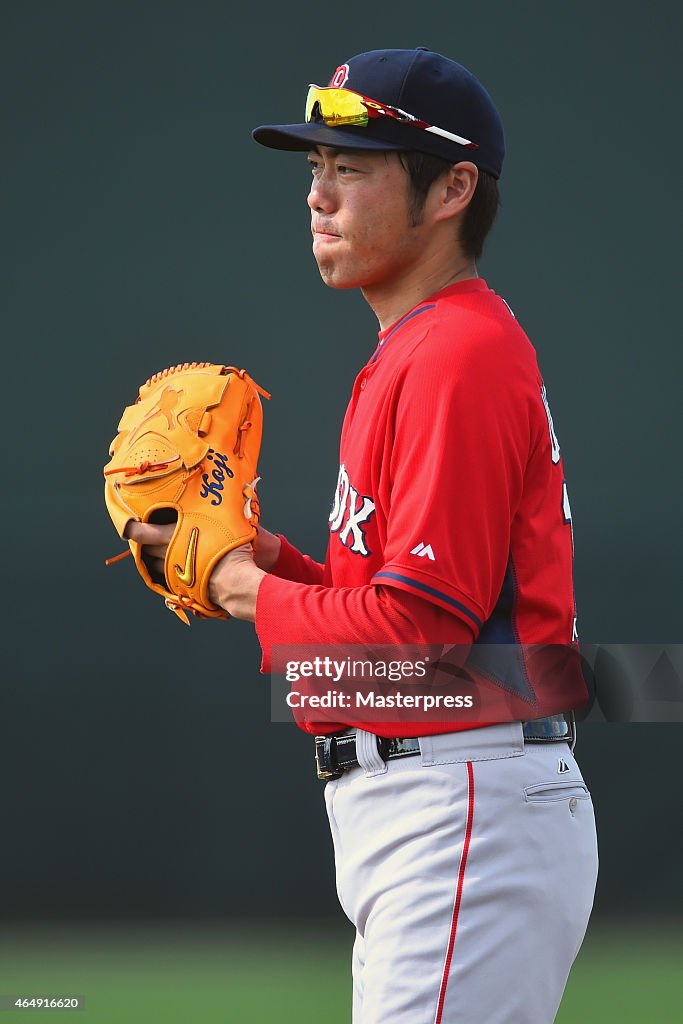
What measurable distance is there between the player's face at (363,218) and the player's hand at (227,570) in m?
0.32

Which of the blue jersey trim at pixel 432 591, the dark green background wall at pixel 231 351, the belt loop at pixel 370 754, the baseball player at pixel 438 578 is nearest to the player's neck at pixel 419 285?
the baseball player at pixel 438 578

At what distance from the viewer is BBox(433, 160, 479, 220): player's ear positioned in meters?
1.40

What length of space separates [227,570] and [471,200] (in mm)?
476

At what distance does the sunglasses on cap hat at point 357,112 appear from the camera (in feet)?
4.45

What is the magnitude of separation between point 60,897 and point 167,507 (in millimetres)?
1931

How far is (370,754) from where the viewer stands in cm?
131

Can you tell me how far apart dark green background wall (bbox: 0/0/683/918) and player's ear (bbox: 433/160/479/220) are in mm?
1881

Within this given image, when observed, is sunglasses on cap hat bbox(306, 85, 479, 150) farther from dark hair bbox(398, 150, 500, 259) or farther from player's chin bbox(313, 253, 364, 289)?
player's chin bbox(313, 253, 364, 289)

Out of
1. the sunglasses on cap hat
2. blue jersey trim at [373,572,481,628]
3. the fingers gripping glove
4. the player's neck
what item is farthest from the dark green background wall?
blue jersey trim at [373,572,481,628]

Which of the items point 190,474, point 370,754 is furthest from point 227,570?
point 370,754

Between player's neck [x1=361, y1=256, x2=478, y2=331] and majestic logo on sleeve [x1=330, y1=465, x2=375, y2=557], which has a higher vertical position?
player's neck [x1=361, y1=256, x2=478, y2=331]

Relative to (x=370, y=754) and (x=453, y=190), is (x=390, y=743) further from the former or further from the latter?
(x=453, y=190)

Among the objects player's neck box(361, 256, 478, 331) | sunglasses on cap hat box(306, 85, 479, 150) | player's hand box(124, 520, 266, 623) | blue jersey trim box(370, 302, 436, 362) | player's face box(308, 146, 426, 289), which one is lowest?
player's hand box(124, 520, 266, 623)

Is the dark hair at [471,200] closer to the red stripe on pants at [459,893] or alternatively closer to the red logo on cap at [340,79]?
the red logo on cap at [340,79]
